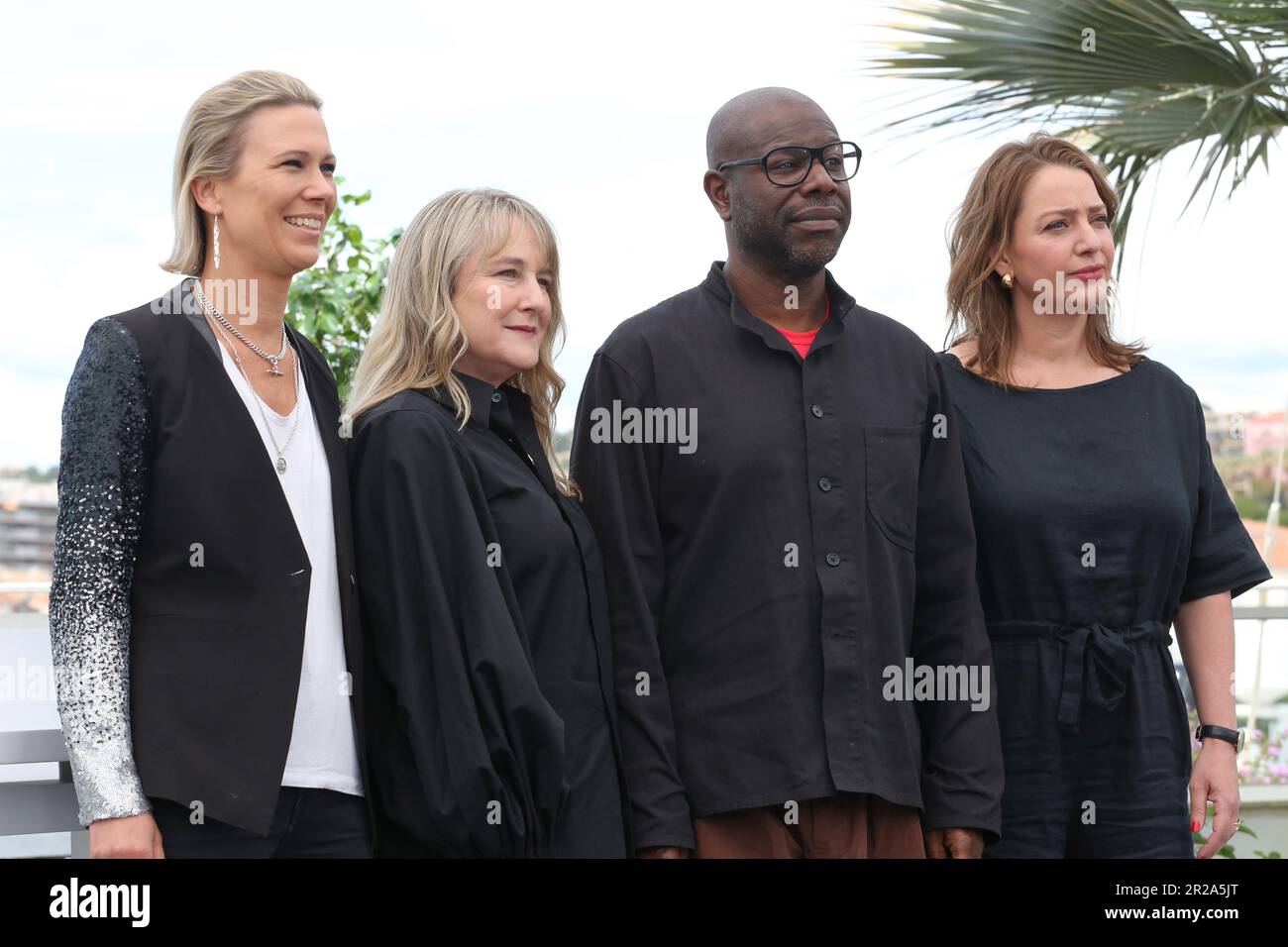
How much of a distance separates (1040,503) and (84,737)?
1.96 meters

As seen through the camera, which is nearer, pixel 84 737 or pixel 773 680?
pixel 84 737

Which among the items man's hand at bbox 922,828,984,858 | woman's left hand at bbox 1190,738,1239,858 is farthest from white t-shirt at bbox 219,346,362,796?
woman's left hand at bbox 1190,738,1239,858

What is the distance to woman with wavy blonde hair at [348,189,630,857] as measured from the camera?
8.23ft

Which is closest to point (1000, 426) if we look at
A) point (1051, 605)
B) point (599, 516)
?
point (1051, 605)

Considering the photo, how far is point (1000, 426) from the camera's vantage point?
3.31m

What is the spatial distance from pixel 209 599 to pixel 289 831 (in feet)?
1.32

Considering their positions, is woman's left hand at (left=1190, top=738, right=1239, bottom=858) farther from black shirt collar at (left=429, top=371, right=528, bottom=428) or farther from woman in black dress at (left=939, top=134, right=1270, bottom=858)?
black shirt collar at (left=429, top=371, right=528, bottom=428)

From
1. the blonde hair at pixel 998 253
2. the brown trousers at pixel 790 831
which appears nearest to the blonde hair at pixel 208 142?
the brown trousers at pixel 790 831

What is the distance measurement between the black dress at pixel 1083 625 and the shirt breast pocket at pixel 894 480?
251mm

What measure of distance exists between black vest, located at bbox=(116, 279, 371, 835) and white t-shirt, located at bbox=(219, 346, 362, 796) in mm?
49

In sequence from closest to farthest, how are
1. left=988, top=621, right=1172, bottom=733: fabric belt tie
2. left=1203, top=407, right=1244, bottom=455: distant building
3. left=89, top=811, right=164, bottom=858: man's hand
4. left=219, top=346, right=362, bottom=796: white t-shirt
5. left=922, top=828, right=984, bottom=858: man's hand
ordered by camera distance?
left=89, top=811, right=164, bottom=858: man's hand → left=219, top=346, right=362, bottom=796: white t-shirt → left=922, top=828, right=984, bottom=858: man's hand → left=988, top=621, right=1172, bottom=733: fabric belt tie → left=1203, top=407, right=1244, bottom=455: distant building

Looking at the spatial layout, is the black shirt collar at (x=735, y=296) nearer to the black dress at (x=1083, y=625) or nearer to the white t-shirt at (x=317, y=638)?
the black dress at (x=1083, y=625)

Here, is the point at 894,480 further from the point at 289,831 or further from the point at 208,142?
the point at 208,142
